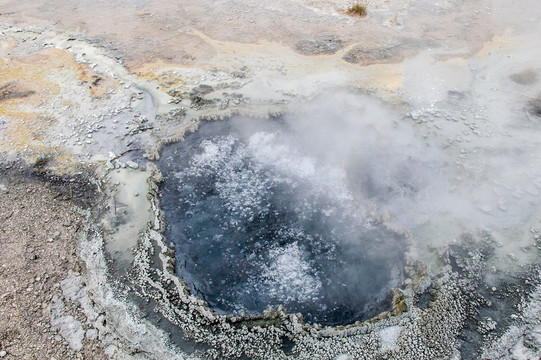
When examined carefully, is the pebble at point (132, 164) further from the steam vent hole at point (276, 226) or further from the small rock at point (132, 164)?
the steam vent hole at point (276, 226)

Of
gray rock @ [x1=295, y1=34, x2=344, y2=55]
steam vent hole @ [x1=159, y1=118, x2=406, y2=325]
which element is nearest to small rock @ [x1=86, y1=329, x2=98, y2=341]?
steam vent hole @ [x1=159, y1=118, x2=406, y2=325]

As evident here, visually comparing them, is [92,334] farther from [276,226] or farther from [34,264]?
[276,226]

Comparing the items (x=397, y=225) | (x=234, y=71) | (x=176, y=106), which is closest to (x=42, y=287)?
(x=176, y=106)

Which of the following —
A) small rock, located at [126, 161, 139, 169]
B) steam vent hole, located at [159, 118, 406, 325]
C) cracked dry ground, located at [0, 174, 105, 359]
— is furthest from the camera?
small rock, located at [126, 161, 139, 169]

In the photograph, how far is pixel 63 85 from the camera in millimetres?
11156

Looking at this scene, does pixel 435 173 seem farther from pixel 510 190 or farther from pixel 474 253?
pixel 474 253

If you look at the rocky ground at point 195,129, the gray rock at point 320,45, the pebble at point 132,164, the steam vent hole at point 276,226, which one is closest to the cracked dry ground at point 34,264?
the rocky ground at point 195,129

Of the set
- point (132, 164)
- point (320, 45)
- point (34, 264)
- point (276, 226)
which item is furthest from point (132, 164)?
point (320, 45)

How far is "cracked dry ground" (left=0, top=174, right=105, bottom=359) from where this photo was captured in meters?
5.89

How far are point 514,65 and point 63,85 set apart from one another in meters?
12.6

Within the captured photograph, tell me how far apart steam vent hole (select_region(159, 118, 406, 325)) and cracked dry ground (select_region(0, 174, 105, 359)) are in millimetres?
1868

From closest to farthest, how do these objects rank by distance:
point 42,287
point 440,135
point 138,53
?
point 42,287, point 440,135, point 138,53

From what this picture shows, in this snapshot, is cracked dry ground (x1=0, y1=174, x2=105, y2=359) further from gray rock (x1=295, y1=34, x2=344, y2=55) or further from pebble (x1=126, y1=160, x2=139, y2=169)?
Answer: gray rock (x1=295, y1=34, x2=344, y2=55)

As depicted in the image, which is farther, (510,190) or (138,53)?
(138,53)
